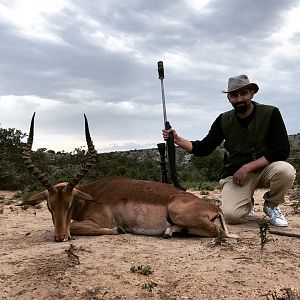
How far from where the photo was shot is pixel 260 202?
37.1 feet

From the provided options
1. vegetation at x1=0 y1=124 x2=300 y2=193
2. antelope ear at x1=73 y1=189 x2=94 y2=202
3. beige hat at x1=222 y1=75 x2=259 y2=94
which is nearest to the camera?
antelope ear at x1=73 y1=189 x2=94 y2=202

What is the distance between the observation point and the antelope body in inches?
255

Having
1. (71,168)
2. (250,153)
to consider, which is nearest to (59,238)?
(250,153)

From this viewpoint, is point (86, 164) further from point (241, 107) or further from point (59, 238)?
point (241, 107)

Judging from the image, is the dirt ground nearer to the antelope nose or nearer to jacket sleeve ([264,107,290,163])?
the antelope nose

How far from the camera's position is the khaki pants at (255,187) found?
24.7 feet

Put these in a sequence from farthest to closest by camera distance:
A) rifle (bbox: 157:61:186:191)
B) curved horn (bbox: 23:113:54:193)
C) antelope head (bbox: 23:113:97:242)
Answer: rifle (bbox: 157:61:186:191) < curved horn (bbox: 23:113:54:193) < antelope head (bbox: 23:113:97:242)

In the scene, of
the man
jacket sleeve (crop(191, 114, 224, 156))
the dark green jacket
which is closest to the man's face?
the man

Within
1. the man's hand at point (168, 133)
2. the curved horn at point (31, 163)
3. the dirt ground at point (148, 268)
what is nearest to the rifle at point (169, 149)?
the man's hand at point (168, 133)

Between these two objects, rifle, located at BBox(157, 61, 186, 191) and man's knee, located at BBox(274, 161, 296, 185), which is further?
rifle, located at BBox(157, 61, 186, 191)

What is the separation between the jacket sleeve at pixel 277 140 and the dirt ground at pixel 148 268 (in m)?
1.55

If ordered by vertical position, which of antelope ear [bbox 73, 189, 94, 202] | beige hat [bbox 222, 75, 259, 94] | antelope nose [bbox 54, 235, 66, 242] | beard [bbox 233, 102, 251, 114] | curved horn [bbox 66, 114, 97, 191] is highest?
beige hat [bbox 222, 75, 259, 94]

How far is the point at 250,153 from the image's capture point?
25.2 feet

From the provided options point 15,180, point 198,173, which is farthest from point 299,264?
point 198,173
